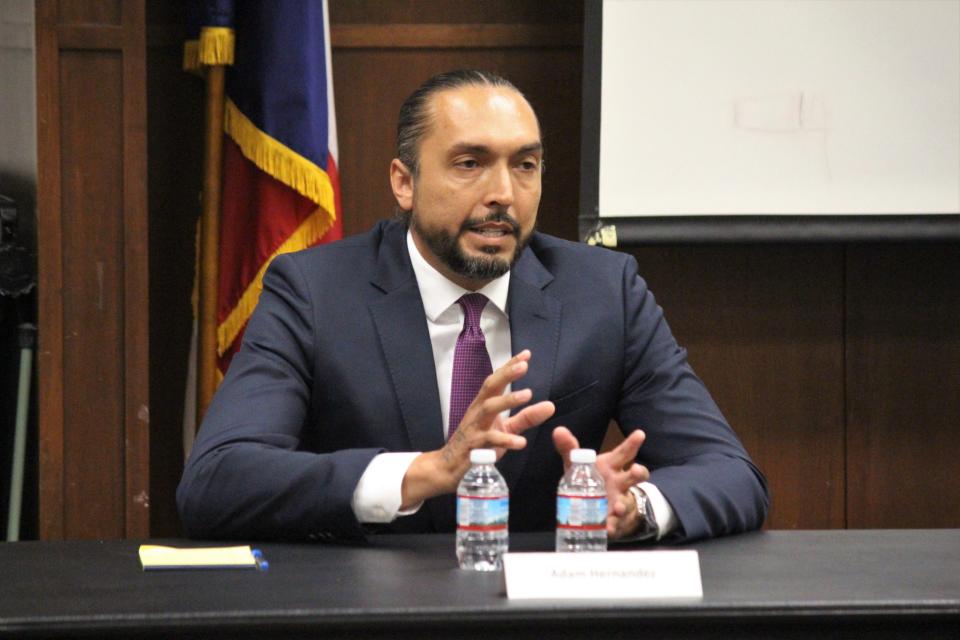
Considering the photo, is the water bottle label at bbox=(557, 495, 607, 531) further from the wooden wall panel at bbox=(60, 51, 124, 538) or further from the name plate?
the wooden wall panel at bbox=(60, 51, 124, 538)

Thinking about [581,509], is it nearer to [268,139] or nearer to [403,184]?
[403,184]

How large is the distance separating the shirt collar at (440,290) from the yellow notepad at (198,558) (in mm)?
713

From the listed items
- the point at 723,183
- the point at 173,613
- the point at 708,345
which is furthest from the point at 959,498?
the point at 173,613

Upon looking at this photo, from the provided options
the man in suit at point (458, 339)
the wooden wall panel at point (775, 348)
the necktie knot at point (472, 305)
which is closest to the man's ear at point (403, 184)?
the man in suit at point (458, 339)

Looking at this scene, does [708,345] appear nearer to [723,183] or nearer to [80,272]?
[723,183]

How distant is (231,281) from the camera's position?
3568mm

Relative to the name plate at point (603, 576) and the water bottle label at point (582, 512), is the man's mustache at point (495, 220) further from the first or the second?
the name plate at point (603, 576)

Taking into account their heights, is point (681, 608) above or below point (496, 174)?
below

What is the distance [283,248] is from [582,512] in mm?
1906

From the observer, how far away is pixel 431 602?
1507mm

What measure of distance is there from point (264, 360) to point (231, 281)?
1.34 metres

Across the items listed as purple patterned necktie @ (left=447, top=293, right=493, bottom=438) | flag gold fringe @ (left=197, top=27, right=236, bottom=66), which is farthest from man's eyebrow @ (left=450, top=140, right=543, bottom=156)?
flag gold fringe @ (left=197, top=27, right=236, bottom=66)

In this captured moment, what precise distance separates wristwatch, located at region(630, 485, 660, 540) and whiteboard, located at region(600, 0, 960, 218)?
1666 mm

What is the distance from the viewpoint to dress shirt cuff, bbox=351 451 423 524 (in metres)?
1.94
